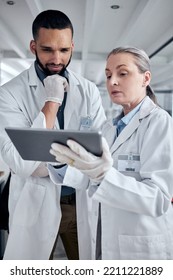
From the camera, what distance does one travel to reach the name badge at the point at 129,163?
1.13 metres

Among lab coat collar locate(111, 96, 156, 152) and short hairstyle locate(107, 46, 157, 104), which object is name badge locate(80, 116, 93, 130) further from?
short hairstyle locate(107, 46, 157, 104)

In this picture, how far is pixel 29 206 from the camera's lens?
1400mm

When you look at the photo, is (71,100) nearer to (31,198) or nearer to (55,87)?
(55,87)

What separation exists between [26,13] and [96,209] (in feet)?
4.58

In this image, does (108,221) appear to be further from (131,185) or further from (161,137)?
(161,137)

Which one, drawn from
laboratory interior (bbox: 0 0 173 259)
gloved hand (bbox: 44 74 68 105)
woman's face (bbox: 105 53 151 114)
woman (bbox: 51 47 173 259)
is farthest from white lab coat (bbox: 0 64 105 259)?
laboratory interior (bbox: 0 0 173 259)

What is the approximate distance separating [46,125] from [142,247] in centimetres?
60

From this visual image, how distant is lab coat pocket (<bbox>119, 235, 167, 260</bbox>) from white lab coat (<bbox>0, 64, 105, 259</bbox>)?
1.11 feet

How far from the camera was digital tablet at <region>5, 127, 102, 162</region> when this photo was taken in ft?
2.88

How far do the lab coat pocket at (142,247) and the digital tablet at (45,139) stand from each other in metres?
0.39

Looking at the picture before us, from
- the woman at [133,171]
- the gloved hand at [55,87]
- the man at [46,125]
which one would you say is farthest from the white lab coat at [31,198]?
the woman at [133,171]

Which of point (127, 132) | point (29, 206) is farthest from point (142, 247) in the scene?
point (29, 206)

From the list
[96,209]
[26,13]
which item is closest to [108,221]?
[96,209]

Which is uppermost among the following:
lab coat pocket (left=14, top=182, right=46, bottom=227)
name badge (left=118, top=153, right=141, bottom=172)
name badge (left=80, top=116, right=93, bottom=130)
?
name badge (left=80, top=116, right=93, bottom=130)
